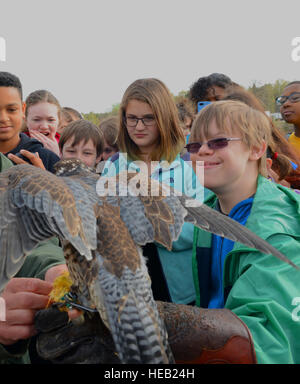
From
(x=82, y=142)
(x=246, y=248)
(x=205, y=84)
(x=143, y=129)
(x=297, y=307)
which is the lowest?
(x=297, y=307)

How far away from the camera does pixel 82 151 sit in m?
4.37

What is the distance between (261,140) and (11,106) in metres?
2.46

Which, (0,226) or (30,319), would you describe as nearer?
(0,226)

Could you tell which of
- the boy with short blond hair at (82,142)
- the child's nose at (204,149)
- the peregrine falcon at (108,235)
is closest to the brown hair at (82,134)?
the boy with short blond hair at (82,142)

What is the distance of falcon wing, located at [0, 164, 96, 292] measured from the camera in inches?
63.9

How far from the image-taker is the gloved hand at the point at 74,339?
179 cm

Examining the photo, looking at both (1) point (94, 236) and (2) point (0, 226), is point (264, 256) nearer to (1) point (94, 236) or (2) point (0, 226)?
(1) point (94, 236)

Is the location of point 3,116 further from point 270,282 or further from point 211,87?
point 270,282

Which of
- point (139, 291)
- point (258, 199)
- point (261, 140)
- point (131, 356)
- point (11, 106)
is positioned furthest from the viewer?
point (11, 106)

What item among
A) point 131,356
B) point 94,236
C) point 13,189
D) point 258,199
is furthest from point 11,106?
point 131,356

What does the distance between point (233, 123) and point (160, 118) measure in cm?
123

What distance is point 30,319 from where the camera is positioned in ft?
6.08

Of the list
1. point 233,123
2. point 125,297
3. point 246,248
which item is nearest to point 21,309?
point 125,297

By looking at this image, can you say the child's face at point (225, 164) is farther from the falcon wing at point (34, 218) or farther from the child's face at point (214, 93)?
the child's face at point (214, 93)
